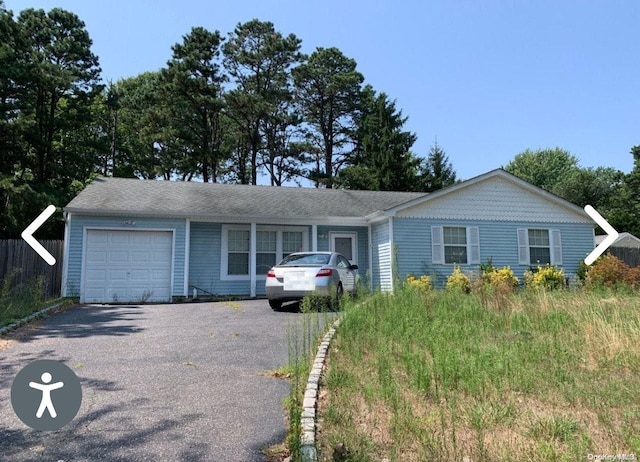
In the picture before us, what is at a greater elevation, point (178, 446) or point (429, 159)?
point (429, 159)

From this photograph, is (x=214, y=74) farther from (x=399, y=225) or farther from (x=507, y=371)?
(x=507, y=371)

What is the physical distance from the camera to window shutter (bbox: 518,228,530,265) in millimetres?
15656

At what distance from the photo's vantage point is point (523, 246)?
15.7 metres

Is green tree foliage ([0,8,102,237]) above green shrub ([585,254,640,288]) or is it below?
above

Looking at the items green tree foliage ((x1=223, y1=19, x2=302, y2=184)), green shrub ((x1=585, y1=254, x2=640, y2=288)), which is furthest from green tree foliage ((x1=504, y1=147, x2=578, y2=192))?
green shrub ((x1=585, y1=254, x2=640, y2=288))

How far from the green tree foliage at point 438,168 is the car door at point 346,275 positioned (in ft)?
83.8

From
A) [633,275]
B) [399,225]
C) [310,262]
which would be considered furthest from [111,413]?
[633,275]

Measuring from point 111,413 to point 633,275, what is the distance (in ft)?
47.8

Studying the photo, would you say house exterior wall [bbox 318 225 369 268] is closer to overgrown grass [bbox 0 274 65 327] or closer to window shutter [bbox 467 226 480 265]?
window shutter [bbox 467 226 480 265]

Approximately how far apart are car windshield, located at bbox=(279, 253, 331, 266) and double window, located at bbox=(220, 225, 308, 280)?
452 centimetres

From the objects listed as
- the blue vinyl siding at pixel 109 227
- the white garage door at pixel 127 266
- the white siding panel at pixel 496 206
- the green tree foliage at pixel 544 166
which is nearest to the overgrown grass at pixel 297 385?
the blue vinyl siding at pixel 109 227

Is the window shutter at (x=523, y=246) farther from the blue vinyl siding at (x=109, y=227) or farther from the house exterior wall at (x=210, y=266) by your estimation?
the blue vinyl siding at (x=109, y=227)

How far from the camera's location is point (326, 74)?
117ft

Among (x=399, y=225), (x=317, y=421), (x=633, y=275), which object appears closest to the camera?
(x=317, y=421)
